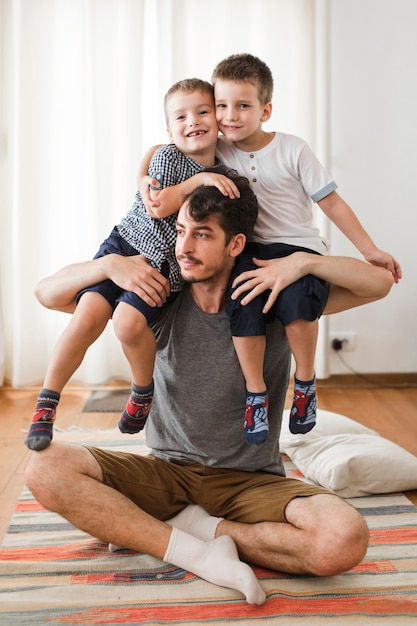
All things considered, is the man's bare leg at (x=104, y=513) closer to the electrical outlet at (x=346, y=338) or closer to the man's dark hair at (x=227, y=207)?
the man's dark hair at (x=227, y=207)

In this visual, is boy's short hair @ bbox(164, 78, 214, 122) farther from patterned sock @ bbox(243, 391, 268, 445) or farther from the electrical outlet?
the electrical outlet

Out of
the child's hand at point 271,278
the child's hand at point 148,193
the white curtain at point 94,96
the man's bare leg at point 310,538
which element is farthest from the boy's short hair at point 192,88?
the white curtain at point 94,96

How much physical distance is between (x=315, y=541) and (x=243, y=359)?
1.64 ft

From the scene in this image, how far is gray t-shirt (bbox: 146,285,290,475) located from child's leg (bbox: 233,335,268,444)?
0.34 ft

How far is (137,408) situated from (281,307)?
0.50 meters

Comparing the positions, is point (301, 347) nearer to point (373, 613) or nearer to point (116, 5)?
point (373, 613)

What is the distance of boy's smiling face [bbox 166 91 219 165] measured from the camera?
2229 millimetres

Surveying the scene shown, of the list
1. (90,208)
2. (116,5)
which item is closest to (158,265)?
(90,208)

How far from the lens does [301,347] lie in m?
2.13

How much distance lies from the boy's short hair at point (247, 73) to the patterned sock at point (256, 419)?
2.81ft

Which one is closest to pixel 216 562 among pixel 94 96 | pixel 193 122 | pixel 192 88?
pixel 193 122

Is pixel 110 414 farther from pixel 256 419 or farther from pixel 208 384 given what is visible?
pixel 256 419

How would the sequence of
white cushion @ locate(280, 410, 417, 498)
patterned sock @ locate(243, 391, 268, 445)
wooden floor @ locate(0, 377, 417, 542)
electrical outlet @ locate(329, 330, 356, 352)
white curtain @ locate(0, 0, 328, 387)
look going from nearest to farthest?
patterned sock @ locate(243, 391, 268, 445) → white cushion @ locate(280, 410, 417, 498) → wooden floor @ locate(0, 377, 417, 542) → white curtain @ locate(0, 0, 328, 387) → electrical outlet @ locate(329, 330, 356, 352)

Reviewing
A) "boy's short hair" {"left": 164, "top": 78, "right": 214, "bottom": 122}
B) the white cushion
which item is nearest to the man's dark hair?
"boy's short hair" {"left": 164, "top": 78, "right": 214, "bottom": 122}
